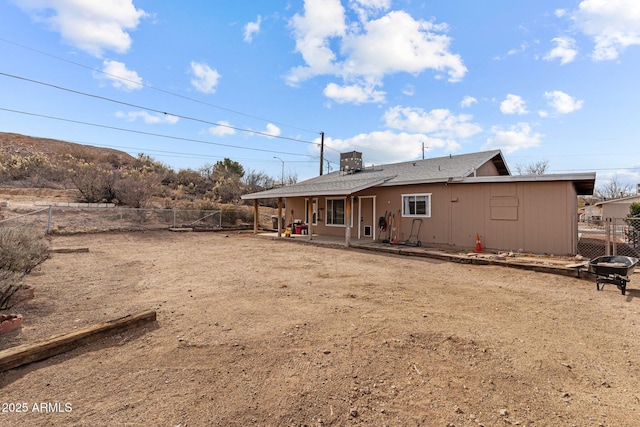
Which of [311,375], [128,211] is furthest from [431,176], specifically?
[128,211]

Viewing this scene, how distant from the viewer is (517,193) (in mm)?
9469

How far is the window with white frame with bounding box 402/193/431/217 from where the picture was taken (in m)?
11.4

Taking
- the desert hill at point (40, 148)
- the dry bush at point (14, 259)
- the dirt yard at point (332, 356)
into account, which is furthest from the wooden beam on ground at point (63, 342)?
the desert hill at point (40, 148)

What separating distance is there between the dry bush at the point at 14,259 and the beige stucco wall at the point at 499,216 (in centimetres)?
1069

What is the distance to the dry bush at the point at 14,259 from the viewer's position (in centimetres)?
375

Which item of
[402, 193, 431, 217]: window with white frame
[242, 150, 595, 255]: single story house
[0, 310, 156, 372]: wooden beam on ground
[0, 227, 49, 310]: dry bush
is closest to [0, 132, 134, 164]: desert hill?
[242, 150, 595, 255]: single story house

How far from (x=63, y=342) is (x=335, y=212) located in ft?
40.6

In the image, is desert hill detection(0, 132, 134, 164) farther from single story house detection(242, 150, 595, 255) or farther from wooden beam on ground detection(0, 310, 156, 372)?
wooden beam on ground detection(0, 310, 156, 372)

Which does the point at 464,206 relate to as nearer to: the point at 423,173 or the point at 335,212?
the point at 423,173

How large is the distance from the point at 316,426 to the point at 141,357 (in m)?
1.88

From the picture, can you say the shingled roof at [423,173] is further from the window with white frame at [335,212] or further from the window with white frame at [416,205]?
the window with white frame at [335,212]

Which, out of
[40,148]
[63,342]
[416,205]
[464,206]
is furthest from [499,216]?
[40,148]

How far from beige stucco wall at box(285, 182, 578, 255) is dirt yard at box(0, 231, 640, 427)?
346cm

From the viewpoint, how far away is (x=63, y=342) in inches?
114
